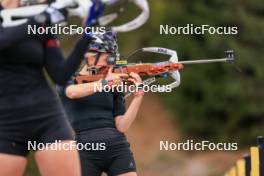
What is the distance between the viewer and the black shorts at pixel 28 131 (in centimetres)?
638

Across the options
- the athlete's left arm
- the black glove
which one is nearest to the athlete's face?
the athlete's left arm

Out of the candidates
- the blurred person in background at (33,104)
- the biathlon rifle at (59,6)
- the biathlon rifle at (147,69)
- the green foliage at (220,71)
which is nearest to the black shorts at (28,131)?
the blurred person in background at (33,104)

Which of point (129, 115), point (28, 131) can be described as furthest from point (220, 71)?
point (28, 131)

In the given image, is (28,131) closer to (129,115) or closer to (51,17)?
(51,17)

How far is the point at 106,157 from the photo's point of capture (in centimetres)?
802

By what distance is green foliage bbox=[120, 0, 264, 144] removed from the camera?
18.8 meters

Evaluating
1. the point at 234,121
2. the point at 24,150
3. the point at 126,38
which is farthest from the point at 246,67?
the point at 24,150

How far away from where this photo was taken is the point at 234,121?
19078 mm

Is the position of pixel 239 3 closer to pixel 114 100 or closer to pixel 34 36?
pixel 114 100

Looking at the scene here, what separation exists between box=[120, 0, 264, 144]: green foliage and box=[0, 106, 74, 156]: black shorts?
12223mm

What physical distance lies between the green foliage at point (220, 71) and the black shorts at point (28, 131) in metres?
12.2

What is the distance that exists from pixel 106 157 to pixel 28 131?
169 cm

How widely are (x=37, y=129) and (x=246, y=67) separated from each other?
1296 centimetres

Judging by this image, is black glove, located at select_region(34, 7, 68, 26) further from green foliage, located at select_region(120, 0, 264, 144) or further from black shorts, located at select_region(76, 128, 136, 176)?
green foliage, located at select_region(120, 0, 264, 144)
